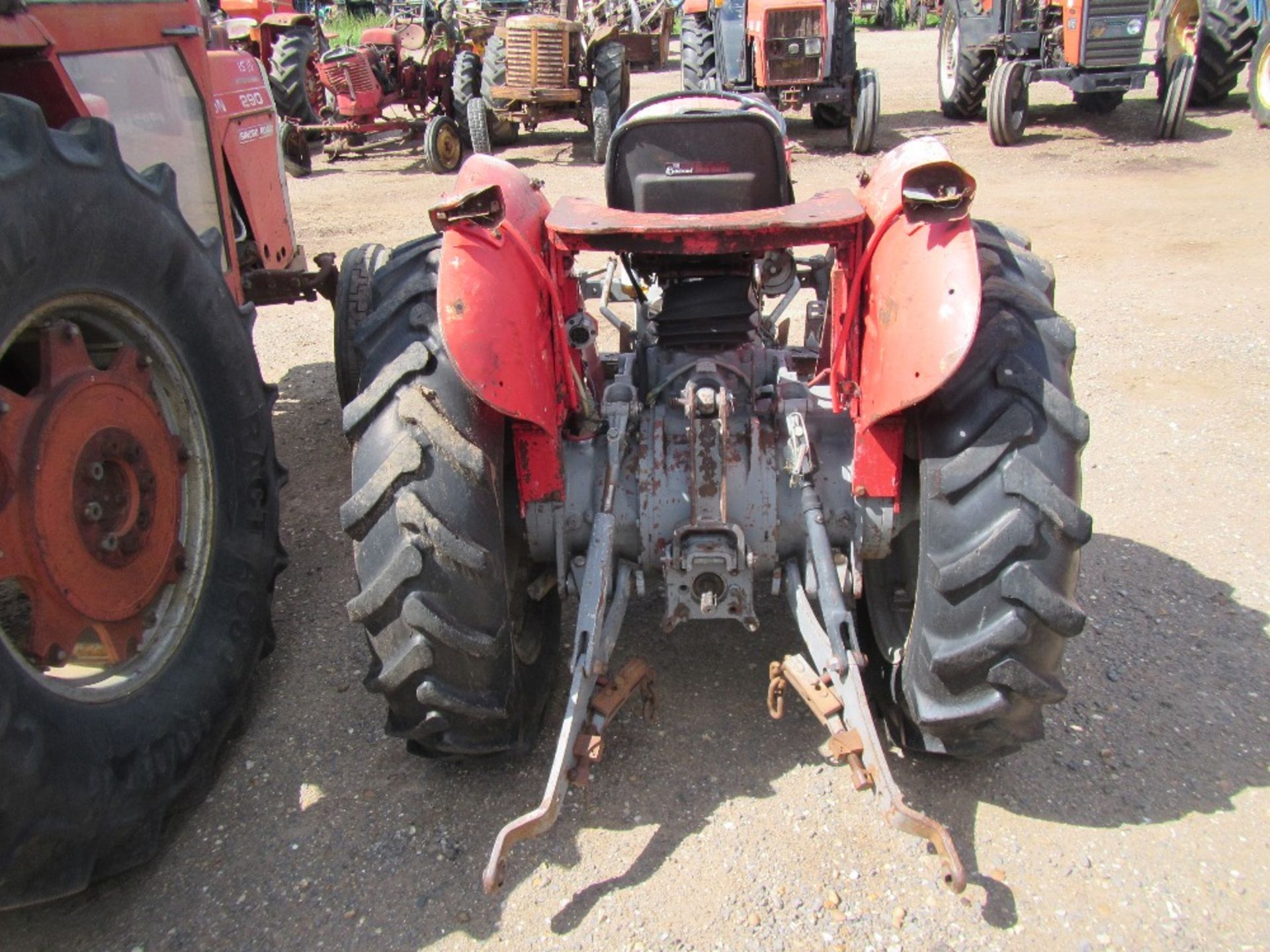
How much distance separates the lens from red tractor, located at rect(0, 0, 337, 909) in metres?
2.03

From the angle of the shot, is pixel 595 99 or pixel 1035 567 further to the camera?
pixel 595 99

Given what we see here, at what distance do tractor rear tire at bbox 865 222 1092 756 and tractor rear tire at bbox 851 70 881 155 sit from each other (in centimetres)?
940

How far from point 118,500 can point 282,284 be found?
7.23ft

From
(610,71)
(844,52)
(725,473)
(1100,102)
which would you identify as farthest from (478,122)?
(725,473)

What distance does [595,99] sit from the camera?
38.8ft

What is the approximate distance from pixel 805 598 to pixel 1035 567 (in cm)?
65

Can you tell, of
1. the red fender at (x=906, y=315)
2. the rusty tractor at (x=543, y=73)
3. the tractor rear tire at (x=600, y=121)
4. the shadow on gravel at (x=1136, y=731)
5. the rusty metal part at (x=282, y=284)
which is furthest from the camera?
the rusty tractor at (x=543, y=73)

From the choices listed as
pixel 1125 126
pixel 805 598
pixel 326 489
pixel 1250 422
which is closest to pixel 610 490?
pixel 805 598

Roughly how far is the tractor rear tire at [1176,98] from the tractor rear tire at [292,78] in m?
9.83

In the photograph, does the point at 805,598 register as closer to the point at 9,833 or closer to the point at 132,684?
the point at 132,684

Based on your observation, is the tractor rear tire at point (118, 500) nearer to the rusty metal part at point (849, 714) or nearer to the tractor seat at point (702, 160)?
the tractor seat at point (702, 160)

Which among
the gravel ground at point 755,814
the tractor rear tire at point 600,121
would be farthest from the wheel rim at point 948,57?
the gravel ground at point 755,814

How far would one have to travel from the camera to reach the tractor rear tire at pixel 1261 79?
1080cm

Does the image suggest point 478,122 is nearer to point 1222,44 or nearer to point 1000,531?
point 1222,44
